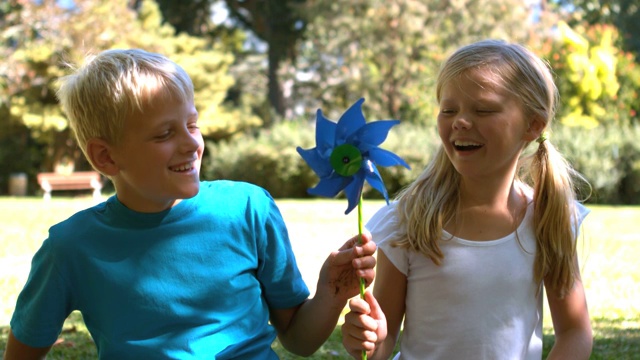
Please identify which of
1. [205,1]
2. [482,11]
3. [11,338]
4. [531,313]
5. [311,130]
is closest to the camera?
[11,338]

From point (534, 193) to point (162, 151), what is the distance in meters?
1.24

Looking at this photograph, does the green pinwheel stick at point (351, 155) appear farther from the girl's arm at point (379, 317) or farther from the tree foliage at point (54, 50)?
the tree foliage at point (54, 50)

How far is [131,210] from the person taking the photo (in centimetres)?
226

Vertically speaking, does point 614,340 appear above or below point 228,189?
below

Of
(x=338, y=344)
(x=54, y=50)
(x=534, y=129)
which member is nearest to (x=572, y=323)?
(x=534, y=129)

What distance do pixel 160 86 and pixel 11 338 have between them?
897 mm

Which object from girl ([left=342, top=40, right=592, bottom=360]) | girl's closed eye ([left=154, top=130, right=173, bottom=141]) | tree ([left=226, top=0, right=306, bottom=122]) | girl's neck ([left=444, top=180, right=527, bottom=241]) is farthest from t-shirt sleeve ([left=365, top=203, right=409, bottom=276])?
tree ([left=226, top=0, right=306, bottom=122])

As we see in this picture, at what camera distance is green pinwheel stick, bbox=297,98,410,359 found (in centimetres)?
202

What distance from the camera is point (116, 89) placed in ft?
7.07

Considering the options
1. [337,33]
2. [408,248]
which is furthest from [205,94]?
[408,248]

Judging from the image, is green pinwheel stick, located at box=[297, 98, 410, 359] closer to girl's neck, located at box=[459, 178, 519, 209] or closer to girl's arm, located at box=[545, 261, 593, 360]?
girl's neck, located at box=[459, 178, 519, 209]

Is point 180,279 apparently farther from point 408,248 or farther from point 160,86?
point 408,248

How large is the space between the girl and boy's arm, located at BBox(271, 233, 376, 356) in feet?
0.73

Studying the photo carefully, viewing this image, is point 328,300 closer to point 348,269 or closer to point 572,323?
point 348,269
